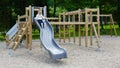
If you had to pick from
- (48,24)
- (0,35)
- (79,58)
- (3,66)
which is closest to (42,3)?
(0,35)

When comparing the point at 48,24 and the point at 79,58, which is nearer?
the point at 79,58

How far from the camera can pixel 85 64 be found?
378 inches

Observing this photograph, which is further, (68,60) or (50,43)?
(50,43)

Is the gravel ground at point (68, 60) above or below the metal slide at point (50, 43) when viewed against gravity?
below

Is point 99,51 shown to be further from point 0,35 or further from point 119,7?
point 119,7

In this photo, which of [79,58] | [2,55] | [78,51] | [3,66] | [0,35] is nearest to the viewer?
[3,66]

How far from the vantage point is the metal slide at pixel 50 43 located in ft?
32.4

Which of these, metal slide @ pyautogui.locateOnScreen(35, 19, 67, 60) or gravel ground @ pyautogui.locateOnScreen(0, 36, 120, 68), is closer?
gravel ground @ pyautogui.locateOnScreen(0, 36, 120, 68)

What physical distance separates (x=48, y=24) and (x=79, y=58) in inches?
83.3

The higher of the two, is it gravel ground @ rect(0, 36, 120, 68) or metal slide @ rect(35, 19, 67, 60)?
metal slide @ rect(35, 19, 67, 60)

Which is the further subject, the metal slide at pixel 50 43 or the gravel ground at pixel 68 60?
the metal slide at pixel 50 43

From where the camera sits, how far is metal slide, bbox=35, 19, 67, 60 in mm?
9883

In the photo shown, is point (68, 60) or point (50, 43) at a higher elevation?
point (50, 43)

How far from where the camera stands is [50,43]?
11.2 meters
